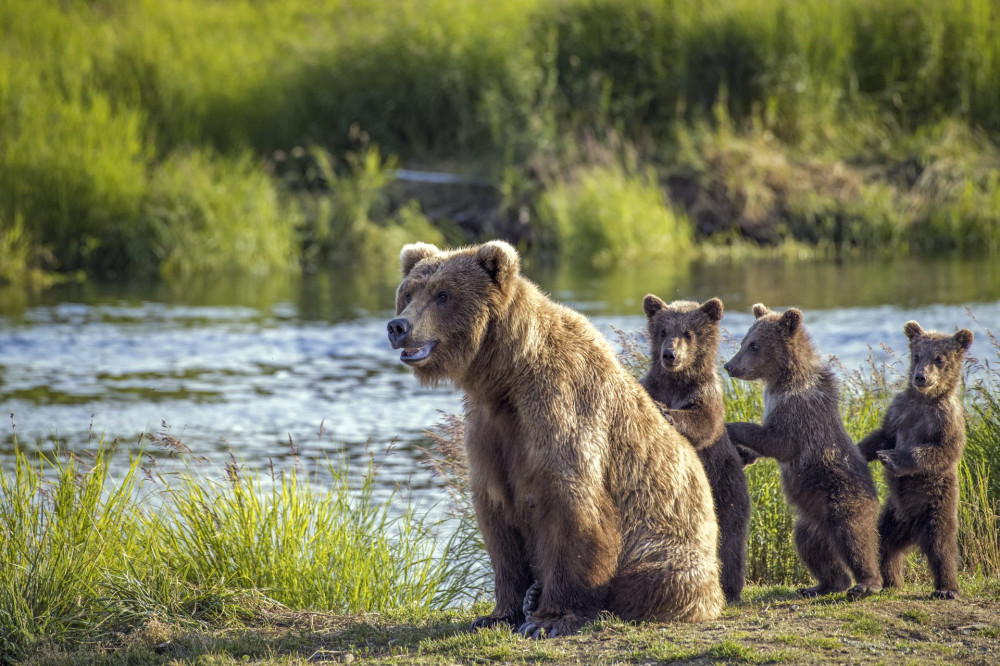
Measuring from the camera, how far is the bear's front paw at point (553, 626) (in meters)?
6.89

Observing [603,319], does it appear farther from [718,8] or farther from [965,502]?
[718,8]

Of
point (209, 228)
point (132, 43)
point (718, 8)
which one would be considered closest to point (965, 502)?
point (209, 228)

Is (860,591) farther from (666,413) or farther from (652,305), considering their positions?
(652,305)

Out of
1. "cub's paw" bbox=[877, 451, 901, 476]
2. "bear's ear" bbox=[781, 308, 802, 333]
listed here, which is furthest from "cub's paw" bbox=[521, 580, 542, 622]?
"bear's ear" bbox=[781, 308, 802, 333]

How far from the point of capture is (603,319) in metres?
20.2

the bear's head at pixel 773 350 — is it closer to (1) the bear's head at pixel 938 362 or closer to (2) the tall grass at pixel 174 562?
(1) the bear's head at pixel 938 362

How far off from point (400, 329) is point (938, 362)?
11.1 feet

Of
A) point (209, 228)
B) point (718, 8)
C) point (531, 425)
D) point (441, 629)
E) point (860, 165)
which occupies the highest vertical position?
point (718, 8)

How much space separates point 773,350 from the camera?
26.7 ft

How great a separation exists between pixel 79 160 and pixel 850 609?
2390 cm

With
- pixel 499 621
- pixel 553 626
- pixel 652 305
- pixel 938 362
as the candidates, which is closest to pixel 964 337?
pixel 938 362

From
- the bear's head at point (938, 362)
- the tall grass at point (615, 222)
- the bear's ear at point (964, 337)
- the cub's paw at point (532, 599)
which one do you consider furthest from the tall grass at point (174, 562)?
the tall grass at point (615, 222)

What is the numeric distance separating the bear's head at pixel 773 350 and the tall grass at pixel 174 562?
274 cm

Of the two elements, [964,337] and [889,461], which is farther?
[964,337]
